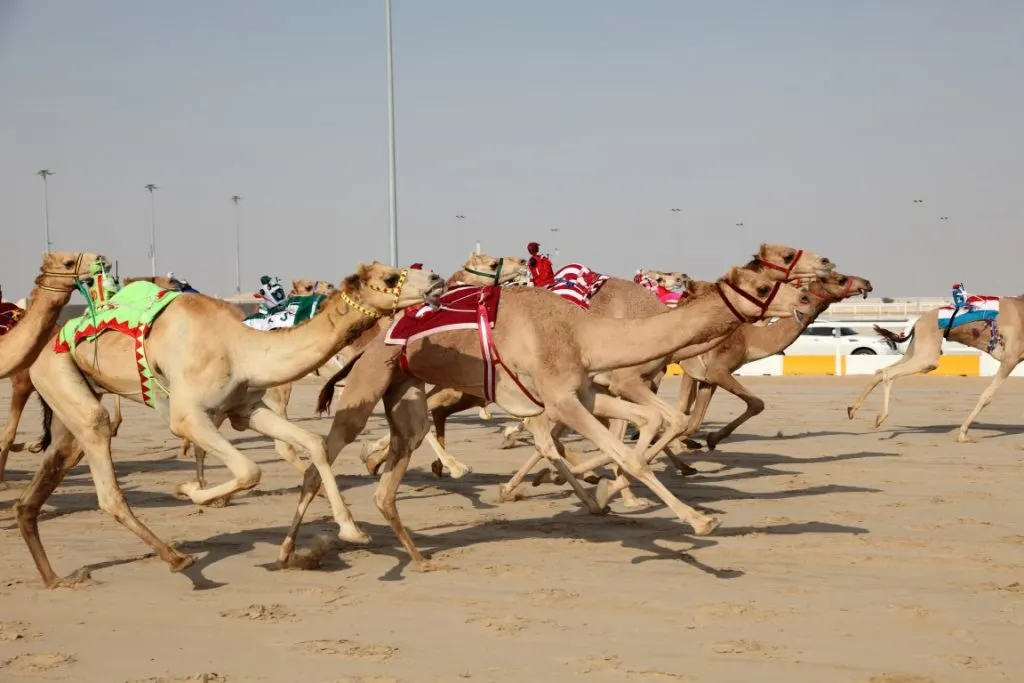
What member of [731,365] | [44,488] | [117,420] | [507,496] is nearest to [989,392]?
[731,365]

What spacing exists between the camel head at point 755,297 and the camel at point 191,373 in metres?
2.10

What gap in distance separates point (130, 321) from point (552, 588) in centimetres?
331

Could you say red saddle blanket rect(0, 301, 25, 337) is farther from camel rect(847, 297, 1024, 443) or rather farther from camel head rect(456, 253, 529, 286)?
camel rect(847, 297, 1024, 443)

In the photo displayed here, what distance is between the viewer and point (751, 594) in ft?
23.9

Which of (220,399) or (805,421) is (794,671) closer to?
(220,399)

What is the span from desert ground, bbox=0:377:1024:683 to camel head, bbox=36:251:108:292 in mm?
1961

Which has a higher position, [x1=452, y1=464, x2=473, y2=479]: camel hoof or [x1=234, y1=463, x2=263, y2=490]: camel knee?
[x1=234, y1=463, x2=263, y2=490]: camel knee

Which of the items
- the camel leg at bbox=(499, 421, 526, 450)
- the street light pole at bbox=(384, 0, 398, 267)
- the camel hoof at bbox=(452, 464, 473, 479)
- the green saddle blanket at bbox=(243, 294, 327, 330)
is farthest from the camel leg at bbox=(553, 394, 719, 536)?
the street light pole at bbox=(384, 0, 398, 267)

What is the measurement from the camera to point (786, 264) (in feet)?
29.5

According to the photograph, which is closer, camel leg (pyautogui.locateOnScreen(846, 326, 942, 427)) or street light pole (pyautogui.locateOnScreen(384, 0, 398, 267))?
camel leg (pyautogui.locateOnScreen(846, 326, 942, 427))

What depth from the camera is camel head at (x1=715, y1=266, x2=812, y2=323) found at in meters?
8.38

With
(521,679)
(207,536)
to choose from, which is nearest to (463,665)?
(521,679)

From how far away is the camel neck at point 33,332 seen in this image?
8.80 metres

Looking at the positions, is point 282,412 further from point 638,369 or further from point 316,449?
point 316,449
